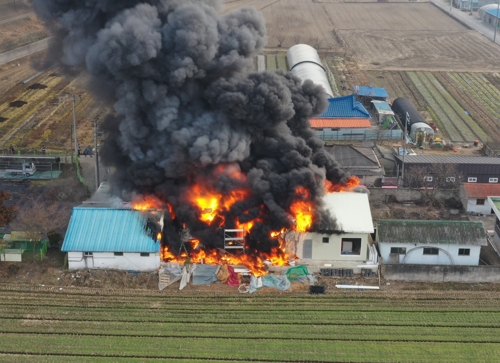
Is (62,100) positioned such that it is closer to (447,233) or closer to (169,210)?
(169,210)

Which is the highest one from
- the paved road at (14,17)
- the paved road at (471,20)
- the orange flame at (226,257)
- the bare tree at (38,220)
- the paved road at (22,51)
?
the paved road at (14,17)

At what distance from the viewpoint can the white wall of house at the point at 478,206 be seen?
54.5 metres

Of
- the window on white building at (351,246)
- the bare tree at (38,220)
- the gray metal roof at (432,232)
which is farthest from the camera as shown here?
the bare tree at (38,220)

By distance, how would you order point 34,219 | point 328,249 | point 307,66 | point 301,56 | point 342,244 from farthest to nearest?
point 301,56, point 307,66, point 34,219, point 342,244, point 328,249

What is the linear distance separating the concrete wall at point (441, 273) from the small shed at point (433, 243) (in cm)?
139

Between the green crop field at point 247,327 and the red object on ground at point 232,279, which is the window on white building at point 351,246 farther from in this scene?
the red object on ground at point 232,279

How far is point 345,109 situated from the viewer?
247 ft

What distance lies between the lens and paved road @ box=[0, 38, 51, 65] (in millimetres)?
96812

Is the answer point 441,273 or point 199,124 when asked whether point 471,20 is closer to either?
point 441,273

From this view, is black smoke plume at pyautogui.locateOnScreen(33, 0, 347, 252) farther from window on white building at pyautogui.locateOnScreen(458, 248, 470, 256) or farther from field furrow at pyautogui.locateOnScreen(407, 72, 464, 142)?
field furrow at pyautogui.locateOnScreen(407, 72, 464, 142)

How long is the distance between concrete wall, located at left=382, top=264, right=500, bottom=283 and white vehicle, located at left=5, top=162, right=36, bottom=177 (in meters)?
33.2

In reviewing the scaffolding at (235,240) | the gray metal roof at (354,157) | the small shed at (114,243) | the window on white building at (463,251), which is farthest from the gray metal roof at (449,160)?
the small shed at (114,243)

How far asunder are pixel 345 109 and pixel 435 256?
32.3 m

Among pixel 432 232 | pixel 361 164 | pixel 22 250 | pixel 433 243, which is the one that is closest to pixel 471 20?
pixel 361 164
